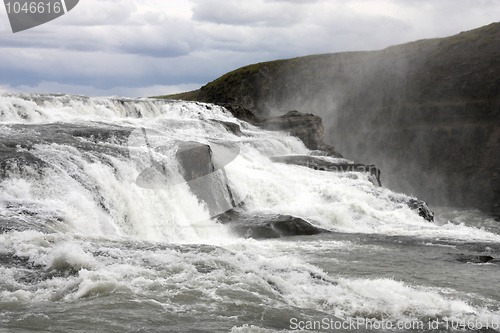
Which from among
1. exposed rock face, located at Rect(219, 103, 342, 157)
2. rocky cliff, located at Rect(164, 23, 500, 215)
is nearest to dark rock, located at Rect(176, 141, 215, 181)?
exposed rock face, located at Rect(219, 103, 342, 157)

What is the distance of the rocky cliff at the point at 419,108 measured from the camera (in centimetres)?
4409

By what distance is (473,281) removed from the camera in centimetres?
1123

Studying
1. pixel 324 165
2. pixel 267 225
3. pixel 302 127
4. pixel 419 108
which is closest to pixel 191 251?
pixel 267 225

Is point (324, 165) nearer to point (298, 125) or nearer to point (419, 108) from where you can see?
point (298, 125)

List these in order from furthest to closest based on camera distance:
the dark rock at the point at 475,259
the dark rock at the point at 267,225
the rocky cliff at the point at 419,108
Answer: the rocky cliff at the point at 419,108, the dark rock at the point at 267,225, the dark rock at the point at 475,259

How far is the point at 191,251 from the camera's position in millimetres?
11164

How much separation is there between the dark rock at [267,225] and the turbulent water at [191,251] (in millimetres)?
462

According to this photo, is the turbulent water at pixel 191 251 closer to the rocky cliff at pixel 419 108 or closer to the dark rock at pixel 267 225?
the dark rock at pixel 267 225

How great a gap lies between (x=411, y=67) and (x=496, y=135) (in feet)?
36.4

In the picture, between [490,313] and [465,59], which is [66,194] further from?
Answer: [465,59]

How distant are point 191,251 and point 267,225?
229 inches

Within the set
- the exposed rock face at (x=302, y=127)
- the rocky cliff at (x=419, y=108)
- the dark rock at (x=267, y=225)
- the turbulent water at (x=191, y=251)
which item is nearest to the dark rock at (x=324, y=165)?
the turbulent water at (x=191, y=251)

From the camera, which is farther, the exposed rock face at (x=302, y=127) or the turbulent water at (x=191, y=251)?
the exposed rock face at (x=302, y=127)

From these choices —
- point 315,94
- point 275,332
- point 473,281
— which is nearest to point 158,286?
point 275,332
